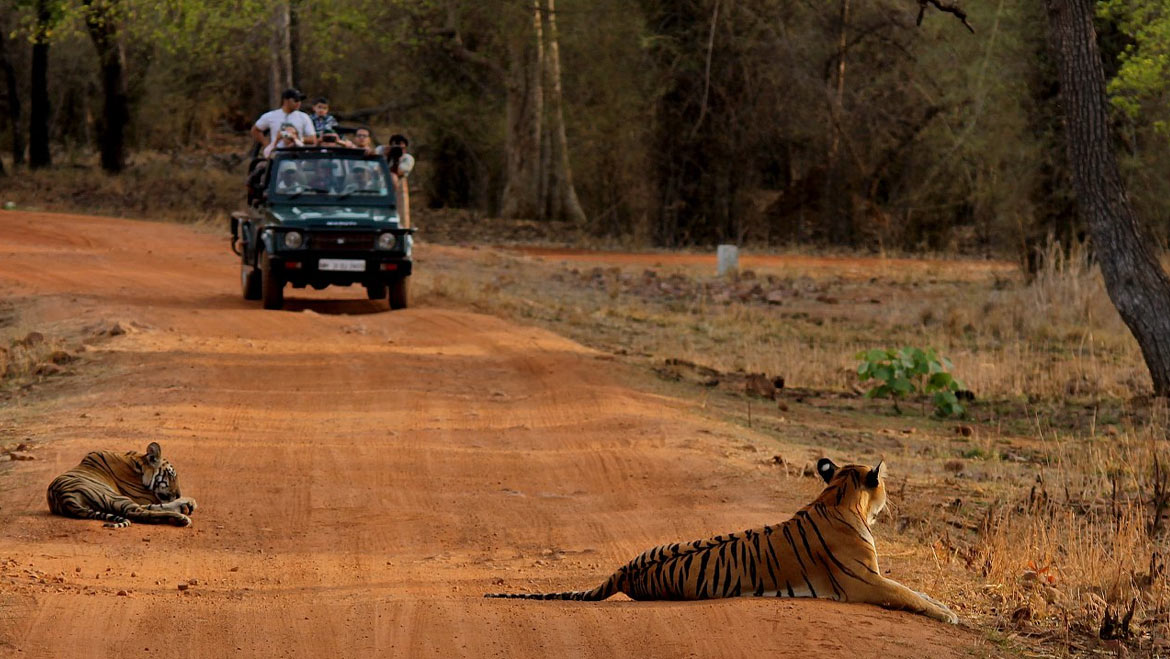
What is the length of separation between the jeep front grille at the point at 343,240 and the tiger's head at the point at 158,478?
8280mm

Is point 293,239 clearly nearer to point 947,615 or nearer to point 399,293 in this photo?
point 399,293

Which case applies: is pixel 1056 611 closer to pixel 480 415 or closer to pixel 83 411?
pixel 480 415

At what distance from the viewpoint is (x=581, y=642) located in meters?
6.34

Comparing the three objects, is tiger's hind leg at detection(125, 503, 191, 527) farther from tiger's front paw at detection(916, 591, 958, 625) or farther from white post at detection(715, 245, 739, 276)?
white post at detection(715, 245, 739, 276)

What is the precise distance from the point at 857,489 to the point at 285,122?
13364 mm

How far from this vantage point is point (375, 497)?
10.2 m

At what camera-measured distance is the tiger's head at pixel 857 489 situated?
275 inches

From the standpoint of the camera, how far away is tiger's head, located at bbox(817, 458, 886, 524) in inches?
275

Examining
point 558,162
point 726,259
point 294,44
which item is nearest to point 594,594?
point 726,259

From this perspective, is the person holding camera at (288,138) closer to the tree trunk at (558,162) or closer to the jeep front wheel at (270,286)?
the jeep front wheel at (270,286)

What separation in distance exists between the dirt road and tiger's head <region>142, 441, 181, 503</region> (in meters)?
0.25

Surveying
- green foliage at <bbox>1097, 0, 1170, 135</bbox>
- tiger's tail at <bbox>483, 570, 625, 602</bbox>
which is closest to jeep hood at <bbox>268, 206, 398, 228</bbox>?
green foliage at <bbox>1097, 0, 1170, 135</bbox>

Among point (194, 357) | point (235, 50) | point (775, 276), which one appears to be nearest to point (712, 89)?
point (775, 276)

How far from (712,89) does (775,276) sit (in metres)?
7.00
